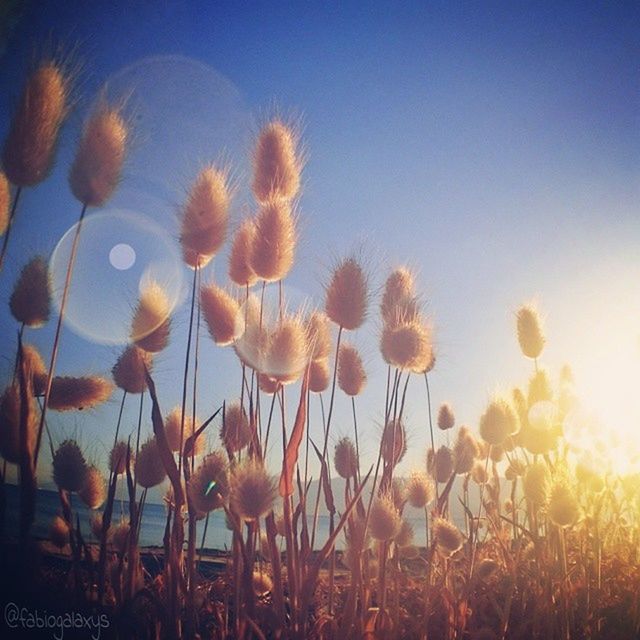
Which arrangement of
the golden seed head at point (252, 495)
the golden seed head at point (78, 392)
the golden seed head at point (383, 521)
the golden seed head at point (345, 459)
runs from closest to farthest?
the golden seed head at point (252, 495), the golden seed head at point (383, 521), the golden seed head at point (78, 392), the golden seed head at point (345, 459)

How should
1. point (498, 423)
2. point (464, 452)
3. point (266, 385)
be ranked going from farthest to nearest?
point (464, 452) < point (498, 423) < point (266, 385)

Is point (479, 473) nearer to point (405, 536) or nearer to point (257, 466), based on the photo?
point (405, 536)

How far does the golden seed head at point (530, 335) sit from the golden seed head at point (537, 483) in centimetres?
69

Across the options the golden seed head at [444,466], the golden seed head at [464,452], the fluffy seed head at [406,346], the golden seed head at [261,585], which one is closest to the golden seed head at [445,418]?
the golden seed head at [464,452]

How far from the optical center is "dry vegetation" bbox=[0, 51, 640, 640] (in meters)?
1.71

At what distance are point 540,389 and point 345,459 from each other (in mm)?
1316

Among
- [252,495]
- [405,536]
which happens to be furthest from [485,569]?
[252,495]

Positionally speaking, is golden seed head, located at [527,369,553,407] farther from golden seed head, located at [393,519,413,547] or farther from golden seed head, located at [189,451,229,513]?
golden seed head, located at [189,451,229,513]

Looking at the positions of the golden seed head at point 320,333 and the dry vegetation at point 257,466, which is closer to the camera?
the dry vegetation at point 257,466

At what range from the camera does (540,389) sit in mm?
2918

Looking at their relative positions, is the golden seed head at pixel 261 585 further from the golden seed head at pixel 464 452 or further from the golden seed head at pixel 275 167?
the golden seed head at pixel 275 167

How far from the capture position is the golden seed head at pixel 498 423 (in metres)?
3.01

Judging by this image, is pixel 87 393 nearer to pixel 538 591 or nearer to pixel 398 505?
pixel 398 505

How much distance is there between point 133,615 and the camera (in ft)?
5.86
